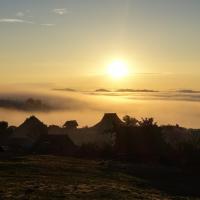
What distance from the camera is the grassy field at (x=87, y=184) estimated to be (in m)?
30.0

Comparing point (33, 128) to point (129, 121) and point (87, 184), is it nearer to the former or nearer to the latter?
point (129, 121)

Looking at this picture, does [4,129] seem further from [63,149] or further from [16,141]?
[63,149]

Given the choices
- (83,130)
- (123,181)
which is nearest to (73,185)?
(123,181)

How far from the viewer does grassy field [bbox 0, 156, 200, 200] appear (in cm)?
2995

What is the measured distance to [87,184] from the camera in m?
36.0

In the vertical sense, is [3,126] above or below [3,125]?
below

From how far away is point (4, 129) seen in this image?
116 metres

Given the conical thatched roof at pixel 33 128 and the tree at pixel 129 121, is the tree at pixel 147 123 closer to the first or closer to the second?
the tree at pixel 129 121

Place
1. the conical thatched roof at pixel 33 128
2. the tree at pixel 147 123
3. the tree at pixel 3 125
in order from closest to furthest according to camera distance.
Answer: the tree at pixel 147 123 < the tree at pixel 3 125 < the conical thatched roof at pixel 33 128

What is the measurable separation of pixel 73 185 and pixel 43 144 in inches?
2104

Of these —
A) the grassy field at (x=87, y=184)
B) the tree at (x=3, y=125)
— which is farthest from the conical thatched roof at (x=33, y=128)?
the grassy field at (x=87, y=184)

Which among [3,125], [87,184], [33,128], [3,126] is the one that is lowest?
[87,184]

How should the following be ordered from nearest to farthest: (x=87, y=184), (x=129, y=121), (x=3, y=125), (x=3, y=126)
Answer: (x=87, y=184)
(x=129, y=121)
(x=3, y=126)
(x=3, y=125)

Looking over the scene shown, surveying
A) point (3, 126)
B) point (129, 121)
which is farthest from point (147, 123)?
point (3, 126)
